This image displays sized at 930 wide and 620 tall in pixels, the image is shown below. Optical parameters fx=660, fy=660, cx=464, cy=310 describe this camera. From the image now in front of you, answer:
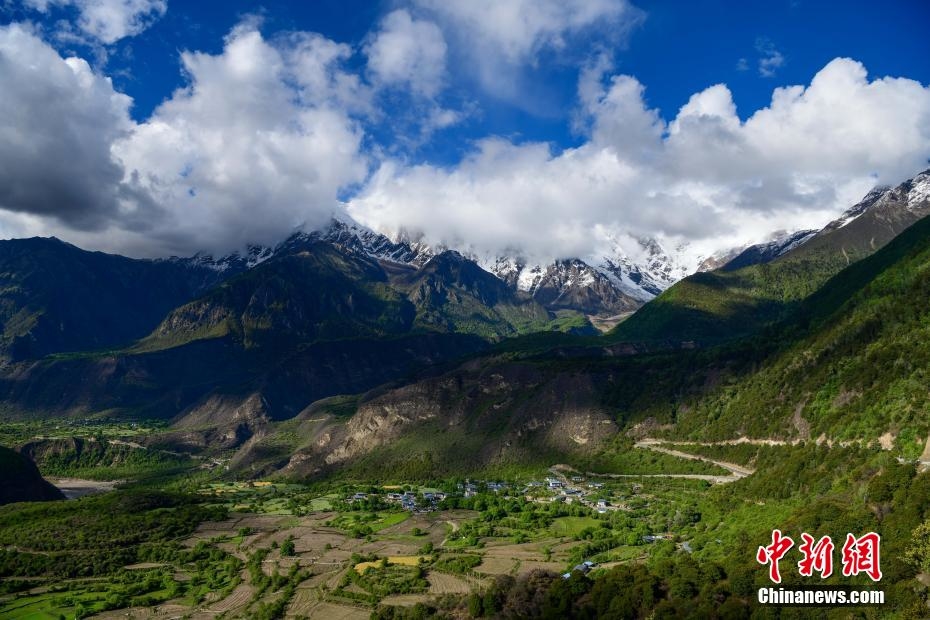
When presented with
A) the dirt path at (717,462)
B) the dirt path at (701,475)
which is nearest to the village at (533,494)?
the dirt path at (701,475)

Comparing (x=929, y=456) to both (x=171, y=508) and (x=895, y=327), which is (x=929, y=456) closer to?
(x=895, y=327)

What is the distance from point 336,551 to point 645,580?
257 feet

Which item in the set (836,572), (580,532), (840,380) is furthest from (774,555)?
(840,380)

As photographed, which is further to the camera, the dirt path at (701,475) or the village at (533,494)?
the village at (533,494)

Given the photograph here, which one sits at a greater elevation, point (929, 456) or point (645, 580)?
point (929, 456)

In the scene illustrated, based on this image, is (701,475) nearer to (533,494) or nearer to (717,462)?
(717,462)

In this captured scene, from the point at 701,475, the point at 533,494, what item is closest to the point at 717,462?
the point at 701,475

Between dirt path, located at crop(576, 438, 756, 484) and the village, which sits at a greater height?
dirt path, located at crop(576, 438, 756, 484)

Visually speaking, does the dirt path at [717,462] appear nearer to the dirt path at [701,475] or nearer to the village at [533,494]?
the dirt path at [701,475]

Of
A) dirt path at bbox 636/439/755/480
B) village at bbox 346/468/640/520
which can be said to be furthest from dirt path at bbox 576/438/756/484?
village at bbox 346/468/640/520

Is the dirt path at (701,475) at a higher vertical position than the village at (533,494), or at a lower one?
higher

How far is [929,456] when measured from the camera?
87375mm

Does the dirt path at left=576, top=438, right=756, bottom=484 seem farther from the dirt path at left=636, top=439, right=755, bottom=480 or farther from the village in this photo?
the village

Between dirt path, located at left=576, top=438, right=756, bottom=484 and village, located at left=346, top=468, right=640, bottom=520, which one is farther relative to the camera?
village, located at left=346, top=468, right=640, bottom=520
